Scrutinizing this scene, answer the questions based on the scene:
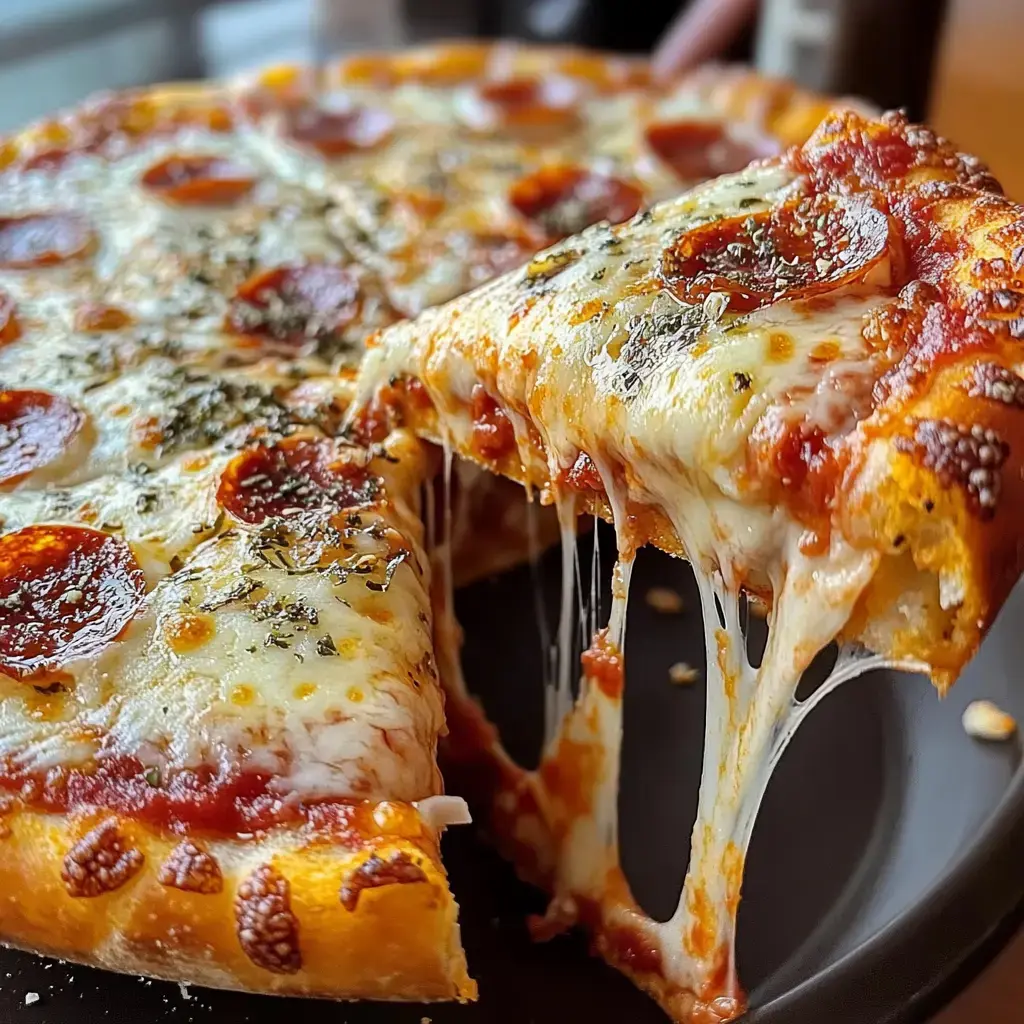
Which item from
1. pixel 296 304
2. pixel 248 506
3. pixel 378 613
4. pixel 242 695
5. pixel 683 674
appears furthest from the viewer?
pixel 296 304

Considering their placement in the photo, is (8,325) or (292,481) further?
(8,325)

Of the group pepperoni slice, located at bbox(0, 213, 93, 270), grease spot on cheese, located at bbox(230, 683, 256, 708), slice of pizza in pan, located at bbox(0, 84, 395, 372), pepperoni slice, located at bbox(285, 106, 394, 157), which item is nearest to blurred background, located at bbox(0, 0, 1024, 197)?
pepperoni slice, located at bbox(285, 106, 394, 157)

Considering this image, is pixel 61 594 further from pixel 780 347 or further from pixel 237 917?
pixel 780 347

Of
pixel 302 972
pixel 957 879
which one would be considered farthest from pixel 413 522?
pixel 957 879

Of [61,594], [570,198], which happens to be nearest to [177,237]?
[570,198]

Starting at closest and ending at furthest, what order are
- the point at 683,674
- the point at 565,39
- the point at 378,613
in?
the point at 378,613 → the point at 683,674 → the point at 565,39

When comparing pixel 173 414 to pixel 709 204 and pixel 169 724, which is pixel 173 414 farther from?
pixel 709 204
